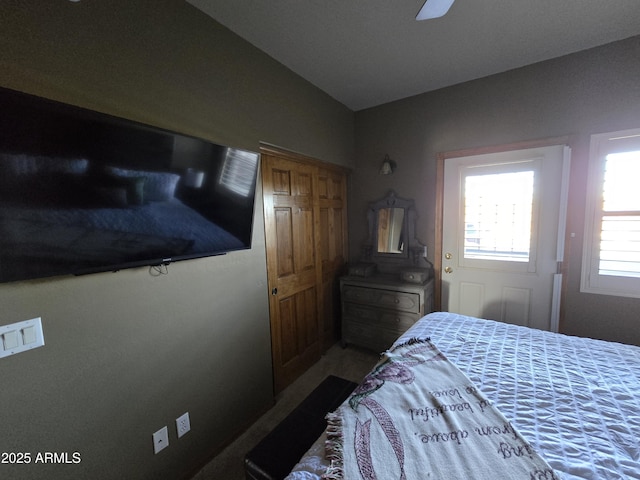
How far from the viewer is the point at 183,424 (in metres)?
1.47

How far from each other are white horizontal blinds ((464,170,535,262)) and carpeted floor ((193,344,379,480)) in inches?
59.8

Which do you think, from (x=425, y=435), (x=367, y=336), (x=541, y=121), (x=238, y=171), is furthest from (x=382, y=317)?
(x=541, y=121)

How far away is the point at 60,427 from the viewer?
105cm

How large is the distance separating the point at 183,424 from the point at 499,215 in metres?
2.86

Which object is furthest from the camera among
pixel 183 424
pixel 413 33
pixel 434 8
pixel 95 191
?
pixel 413 33

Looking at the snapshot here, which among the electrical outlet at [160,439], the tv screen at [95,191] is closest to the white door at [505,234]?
the tv screen at [95,191]

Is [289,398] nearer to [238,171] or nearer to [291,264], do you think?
[291,264]

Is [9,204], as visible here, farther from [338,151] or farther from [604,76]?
[604,76]

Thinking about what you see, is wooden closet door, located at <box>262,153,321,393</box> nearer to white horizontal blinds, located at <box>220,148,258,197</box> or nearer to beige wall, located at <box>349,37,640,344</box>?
white horizontal blinds, located at <box>220,148,258,197</box>

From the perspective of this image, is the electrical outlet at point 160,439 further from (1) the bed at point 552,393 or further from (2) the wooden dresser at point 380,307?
(2) the wooden dresser at point 380,307

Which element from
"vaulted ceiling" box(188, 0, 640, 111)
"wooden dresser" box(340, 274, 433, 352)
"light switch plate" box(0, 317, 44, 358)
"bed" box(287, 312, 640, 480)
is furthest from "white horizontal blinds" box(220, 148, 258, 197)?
"wooden dresser" box(340, 274, 433, 352)

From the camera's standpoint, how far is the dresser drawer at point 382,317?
2467mm

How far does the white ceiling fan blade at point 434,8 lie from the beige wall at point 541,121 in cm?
151

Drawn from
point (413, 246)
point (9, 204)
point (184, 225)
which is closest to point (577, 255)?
point (413, 246)
